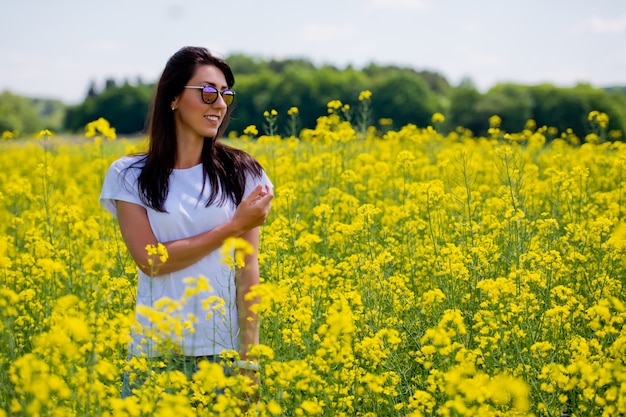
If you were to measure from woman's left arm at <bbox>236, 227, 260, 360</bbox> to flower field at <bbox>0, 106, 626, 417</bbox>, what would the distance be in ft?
0.47

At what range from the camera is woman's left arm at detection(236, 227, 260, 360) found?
2.98 meters

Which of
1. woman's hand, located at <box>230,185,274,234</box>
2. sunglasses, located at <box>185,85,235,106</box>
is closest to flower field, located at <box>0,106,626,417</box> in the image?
woman's hand, located at <box>230,185,274,234</box>

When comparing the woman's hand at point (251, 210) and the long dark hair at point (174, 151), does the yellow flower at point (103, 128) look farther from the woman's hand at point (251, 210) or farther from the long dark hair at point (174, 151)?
the woman's hand at point (251, 210)

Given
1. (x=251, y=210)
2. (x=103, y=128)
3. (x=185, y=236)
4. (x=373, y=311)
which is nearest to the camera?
(x=251, y=210)

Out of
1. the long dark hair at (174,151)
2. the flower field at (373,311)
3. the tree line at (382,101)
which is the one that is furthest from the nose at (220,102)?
the tree line at (382,101)

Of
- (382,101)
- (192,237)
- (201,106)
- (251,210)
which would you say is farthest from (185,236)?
(382,101)

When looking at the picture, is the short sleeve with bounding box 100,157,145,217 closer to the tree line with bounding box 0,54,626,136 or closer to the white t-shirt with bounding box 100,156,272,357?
the white t-shirt with bounding box 100,156,272,357

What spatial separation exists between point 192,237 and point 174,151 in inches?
17.6

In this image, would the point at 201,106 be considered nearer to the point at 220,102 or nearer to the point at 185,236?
the point at 220,102

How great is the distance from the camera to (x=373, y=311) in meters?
3.63

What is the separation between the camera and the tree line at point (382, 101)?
51.4 m

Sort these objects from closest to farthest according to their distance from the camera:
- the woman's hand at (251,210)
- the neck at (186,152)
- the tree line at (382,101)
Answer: the woman's hand at (251,210) → the neck at (186,152) → the tree line at (382,101)

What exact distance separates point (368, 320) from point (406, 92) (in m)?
67.0

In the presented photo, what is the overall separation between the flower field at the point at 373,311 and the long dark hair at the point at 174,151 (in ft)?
1.60
